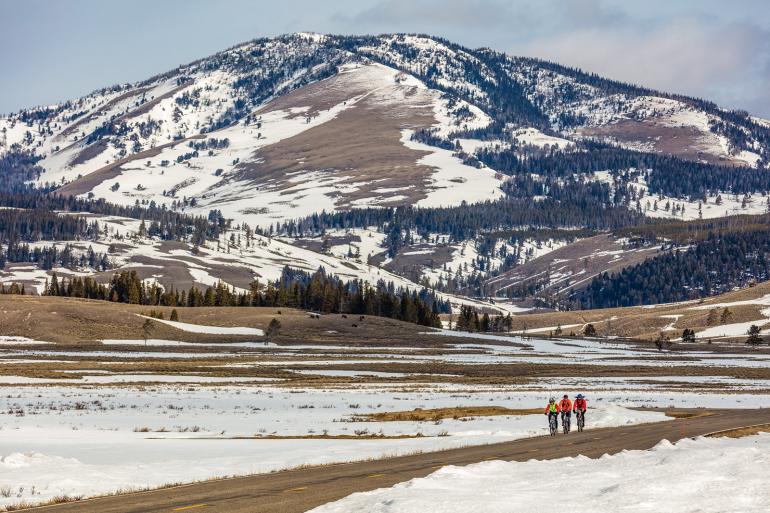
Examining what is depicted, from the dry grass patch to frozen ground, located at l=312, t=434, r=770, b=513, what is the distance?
22921 millimetres

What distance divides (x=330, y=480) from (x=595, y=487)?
8.61 meters

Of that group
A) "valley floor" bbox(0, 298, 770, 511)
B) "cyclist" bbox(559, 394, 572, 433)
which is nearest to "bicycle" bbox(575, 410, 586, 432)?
"cyclist" bbox(559, 394, 572, 433)

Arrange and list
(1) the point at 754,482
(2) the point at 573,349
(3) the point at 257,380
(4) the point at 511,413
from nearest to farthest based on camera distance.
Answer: (1) the point at 754,482 → (4) the point at 511,413 → (3) the point at 257,380 → (2) the point at 573,349

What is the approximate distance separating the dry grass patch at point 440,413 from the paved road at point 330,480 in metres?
10.9

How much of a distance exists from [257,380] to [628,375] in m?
46.0

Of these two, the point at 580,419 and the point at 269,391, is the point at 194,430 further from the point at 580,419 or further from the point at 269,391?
the point at 269,391

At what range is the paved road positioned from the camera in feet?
76.4

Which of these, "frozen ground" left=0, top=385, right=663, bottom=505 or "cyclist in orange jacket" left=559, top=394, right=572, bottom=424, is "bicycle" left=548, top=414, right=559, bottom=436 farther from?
"frozen ground" left=0, top=385, right=663, bottom=505

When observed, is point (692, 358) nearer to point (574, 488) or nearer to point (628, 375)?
point (628, 375)

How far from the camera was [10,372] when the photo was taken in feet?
290

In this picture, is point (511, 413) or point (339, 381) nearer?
point (511, 413)

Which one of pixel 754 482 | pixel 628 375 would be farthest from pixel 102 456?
pixel 628 375

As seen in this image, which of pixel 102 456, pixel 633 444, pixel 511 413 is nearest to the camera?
Answer: pixel 102 456

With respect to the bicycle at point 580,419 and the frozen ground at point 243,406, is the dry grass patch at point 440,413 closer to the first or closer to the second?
the frozen ground at point 243,406
